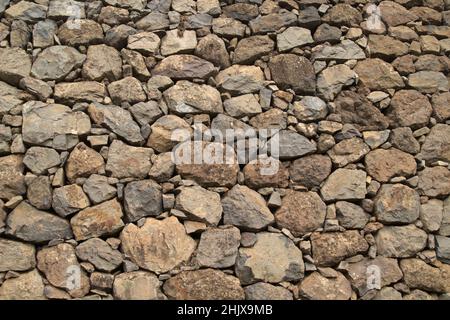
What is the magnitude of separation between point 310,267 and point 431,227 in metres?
1.09

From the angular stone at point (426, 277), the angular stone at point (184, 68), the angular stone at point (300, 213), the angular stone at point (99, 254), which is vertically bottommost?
the angular stone at point (426, 277)

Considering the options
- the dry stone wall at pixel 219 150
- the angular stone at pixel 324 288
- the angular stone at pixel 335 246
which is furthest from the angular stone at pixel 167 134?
the angular stone at pixel 324 288

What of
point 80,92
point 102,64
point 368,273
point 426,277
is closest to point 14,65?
point 80,92

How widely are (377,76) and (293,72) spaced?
80cm

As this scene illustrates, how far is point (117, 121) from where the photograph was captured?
3527mm

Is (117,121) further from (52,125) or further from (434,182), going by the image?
(434,182)

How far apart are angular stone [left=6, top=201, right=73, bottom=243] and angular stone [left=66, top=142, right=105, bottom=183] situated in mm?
338

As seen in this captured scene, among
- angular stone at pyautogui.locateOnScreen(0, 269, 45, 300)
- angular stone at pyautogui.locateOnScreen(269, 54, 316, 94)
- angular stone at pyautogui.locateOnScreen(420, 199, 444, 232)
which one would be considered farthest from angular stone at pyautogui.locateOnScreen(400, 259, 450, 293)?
angular stone at pyautogui.locateOnScreen(0, 269, 45, 300)

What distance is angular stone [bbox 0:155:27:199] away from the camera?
330cm

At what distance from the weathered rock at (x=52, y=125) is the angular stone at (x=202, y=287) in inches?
54.3

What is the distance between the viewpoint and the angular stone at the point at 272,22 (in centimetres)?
404

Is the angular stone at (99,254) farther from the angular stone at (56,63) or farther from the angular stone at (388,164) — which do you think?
the angular stone at (388,164)

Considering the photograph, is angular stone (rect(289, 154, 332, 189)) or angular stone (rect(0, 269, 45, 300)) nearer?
angular stone (rect(0, 269, 45, 300))

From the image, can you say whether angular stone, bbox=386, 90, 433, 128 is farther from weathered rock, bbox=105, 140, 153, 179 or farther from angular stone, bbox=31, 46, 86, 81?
angular stone, bbox=31, 46, 86, 81
